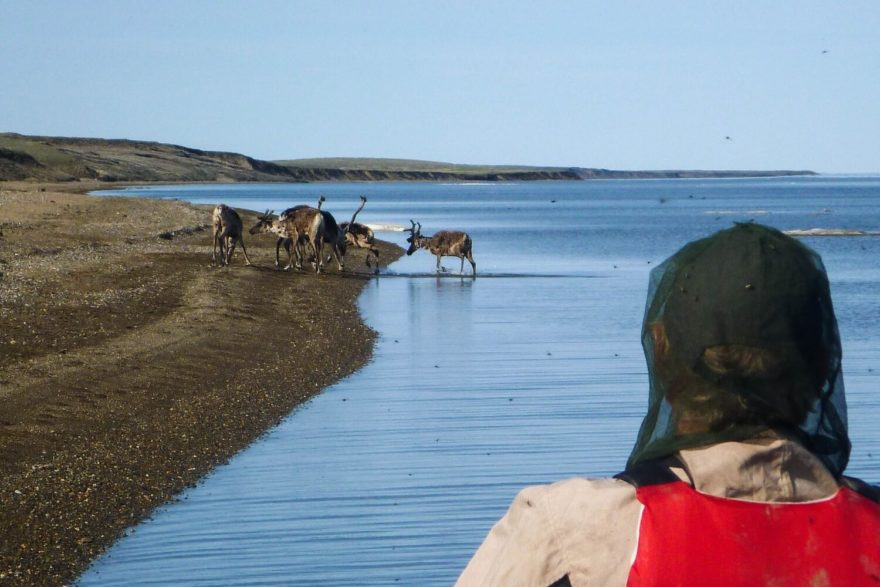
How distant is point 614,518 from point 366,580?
6.06m

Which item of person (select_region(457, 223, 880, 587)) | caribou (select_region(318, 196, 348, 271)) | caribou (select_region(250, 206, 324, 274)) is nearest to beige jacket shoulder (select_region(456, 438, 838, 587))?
person (select_region(457, 223, 880, 587))

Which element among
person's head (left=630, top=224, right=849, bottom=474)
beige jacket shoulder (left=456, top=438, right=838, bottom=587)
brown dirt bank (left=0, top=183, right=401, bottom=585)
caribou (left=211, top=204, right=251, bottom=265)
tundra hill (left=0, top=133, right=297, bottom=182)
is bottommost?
tundra hill (left=0, top=133, right=297, bottom=182)

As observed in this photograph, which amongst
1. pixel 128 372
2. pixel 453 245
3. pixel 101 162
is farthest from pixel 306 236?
pixel 101 162

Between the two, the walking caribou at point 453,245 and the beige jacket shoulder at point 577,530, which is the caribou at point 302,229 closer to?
the walking caribou at point 453,245

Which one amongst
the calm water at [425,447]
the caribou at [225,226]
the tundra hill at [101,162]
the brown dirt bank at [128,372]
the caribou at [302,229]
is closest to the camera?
the calm water at [425,447]

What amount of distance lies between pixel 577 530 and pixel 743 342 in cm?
44

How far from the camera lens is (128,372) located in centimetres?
1457

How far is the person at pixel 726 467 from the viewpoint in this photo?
2270 mm

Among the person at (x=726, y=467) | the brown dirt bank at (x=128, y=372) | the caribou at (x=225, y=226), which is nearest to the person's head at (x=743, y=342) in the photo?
the person at (x=726, y=467)

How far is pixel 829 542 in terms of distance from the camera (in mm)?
2291

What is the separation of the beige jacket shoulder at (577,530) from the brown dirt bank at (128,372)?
5.92m

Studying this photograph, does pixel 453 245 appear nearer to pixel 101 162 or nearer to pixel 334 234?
pixel 334 234

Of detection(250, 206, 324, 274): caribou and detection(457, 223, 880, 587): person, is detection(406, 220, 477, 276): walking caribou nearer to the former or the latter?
detection(250, 206, 324, 274): caribou

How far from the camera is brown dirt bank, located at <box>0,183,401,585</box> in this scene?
364 inches
